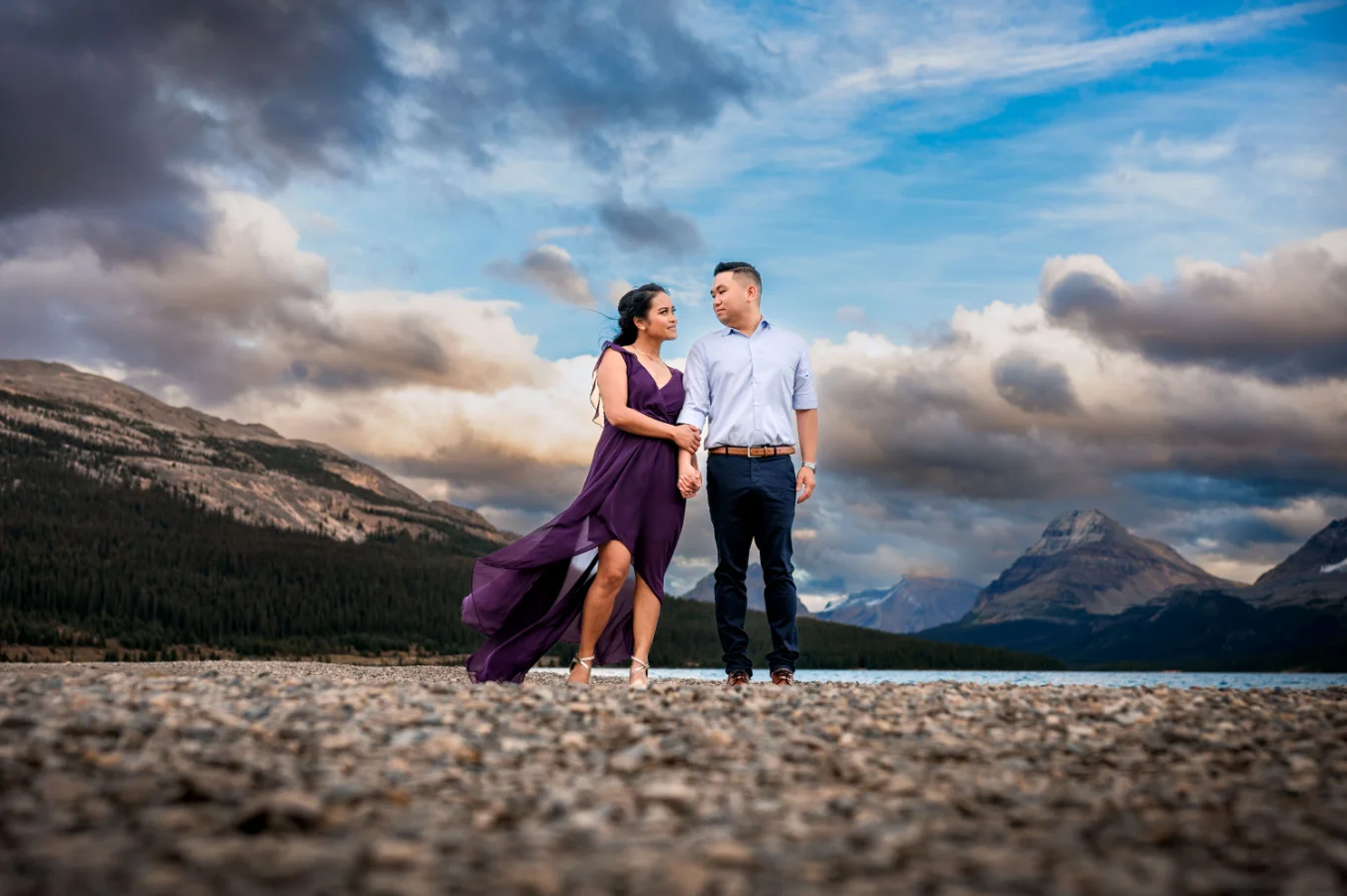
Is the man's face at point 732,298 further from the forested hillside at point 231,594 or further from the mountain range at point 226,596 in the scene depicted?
the forested hillside at point 231,594

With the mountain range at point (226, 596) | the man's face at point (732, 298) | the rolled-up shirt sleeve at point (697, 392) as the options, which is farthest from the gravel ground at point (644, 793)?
the mountain range at point (226, 596)

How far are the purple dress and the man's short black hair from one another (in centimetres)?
104

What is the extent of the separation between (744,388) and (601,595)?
2.24 meters

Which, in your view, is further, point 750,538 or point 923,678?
point 923,678

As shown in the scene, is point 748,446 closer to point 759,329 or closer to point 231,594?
point 759,329

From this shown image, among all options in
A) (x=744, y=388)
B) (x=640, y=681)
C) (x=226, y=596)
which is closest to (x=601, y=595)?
(x=640, y=681)

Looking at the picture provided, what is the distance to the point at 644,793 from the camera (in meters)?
4.79

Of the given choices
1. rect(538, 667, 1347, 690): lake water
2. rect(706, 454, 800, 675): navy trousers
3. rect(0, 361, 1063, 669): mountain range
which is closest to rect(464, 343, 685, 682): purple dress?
rect(706, 454, 800, 675): navy trousers

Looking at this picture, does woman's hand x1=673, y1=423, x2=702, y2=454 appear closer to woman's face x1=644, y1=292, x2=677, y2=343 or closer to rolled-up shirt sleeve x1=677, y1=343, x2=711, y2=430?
rolled-up shirt sleeve x1=677, y1=343, x2=711, y2=430

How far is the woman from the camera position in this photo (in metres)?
9.27

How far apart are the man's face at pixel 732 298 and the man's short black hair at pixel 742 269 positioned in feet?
0.17

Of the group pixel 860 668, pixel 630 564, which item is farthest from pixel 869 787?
pixel 860 668

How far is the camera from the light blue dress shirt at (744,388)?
30.2ft

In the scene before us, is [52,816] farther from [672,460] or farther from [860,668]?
[860,668]
